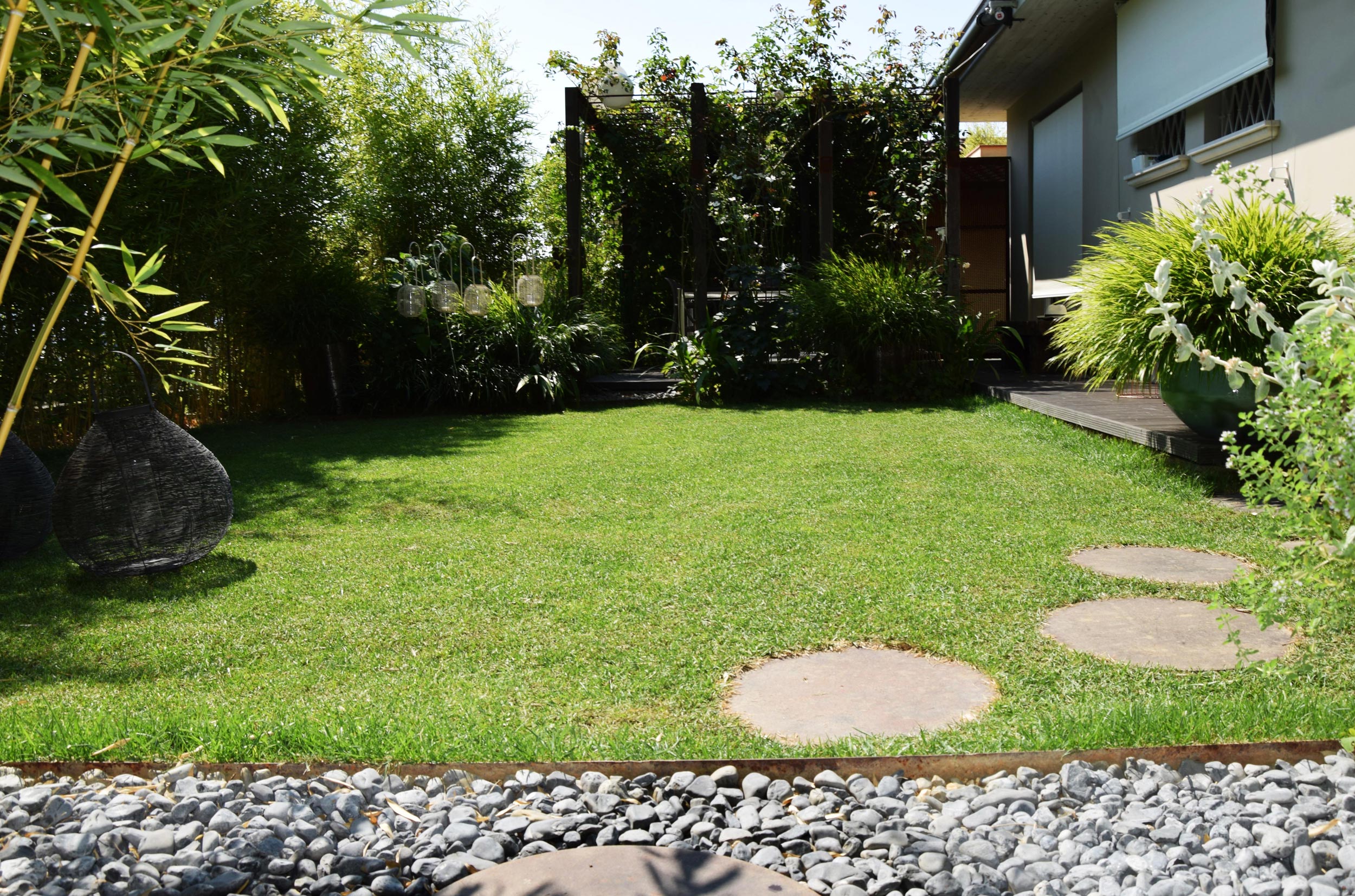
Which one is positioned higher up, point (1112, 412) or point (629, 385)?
point (629, 385)

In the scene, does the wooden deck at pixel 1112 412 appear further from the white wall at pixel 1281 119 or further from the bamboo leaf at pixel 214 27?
the bamboo leaf at pixel 214 27

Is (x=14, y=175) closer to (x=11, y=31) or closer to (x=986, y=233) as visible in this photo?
(x=11, y=31)

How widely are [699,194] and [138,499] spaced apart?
698 centimetres

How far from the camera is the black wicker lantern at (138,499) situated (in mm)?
3645

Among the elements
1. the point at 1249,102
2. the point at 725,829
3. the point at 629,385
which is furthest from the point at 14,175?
the point at 629,385

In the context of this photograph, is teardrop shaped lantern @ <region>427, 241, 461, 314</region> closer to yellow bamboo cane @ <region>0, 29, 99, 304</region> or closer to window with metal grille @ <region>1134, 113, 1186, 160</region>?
window with metal grille @ <region>1134, 113, 1186, 160</region>

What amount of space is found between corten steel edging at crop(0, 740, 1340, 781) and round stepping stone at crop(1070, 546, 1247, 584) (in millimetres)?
1564

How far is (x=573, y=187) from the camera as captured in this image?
10.1 metres

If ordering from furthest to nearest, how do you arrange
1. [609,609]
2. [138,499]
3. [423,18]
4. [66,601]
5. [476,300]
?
[476,300], [138,499], [66,601], [609,609], [423,18]

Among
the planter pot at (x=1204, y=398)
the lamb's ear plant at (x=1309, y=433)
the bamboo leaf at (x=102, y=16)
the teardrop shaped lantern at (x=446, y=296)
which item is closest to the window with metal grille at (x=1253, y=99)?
the planter pot at (x=1204, y=398)

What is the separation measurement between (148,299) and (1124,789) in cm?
763

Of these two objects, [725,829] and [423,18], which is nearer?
[423,18]

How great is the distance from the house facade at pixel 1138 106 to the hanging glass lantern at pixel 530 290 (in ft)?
12.9

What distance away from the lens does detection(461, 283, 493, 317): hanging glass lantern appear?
8.87m
